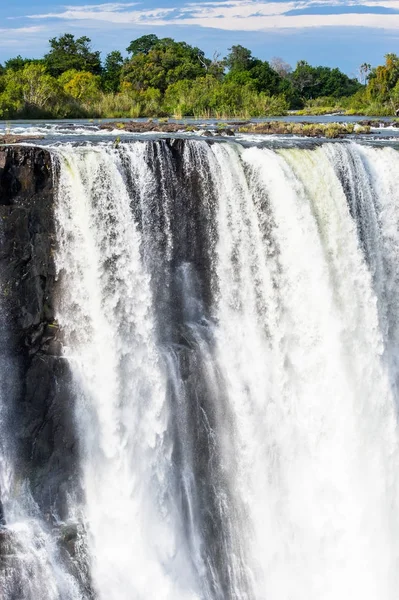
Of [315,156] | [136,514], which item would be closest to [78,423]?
[136,514]

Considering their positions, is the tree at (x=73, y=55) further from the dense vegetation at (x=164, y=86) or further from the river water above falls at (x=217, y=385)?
the river water above falls at (x=217, y=385)

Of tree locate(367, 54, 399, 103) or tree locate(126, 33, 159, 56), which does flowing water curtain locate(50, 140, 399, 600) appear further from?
tree locate(126, 33, 159, 56)

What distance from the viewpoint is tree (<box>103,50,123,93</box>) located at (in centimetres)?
4429

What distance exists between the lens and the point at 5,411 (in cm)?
1081

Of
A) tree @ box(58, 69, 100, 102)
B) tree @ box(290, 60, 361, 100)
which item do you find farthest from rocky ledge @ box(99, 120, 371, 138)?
tree @ box(290, 60, 361, 100)

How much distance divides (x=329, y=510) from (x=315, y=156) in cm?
623

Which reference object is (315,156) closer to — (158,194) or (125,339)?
(158,194)

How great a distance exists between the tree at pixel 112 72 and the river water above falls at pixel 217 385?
29665 millimetres

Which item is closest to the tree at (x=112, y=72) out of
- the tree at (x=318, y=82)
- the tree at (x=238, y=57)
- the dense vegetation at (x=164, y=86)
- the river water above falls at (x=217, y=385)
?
the dense vegetation at (x=164, y=86)

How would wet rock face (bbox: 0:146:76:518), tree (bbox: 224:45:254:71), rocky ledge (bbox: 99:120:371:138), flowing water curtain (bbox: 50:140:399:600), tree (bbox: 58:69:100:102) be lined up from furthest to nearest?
tree (bbox: 224:45:254:71)
tree (bbox: 58:69:100:102)
rocky ledge (bbox: 99:120:371:138)
flowing water curtain (bbox: 50:140:399:600)
wet rock face (bbox: 0:146:76:518)

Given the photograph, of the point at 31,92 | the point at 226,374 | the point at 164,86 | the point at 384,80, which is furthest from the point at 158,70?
the point at 226,374

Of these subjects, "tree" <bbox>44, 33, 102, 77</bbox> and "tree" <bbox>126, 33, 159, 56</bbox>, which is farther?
"tree" <bbox>126, 33, 159, 56</bbox>

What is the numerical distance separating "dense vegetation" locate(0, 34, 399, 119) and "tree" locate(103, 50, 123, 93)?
0.24 feet

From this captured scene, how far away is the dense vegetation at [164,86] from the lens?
27.8 metres
